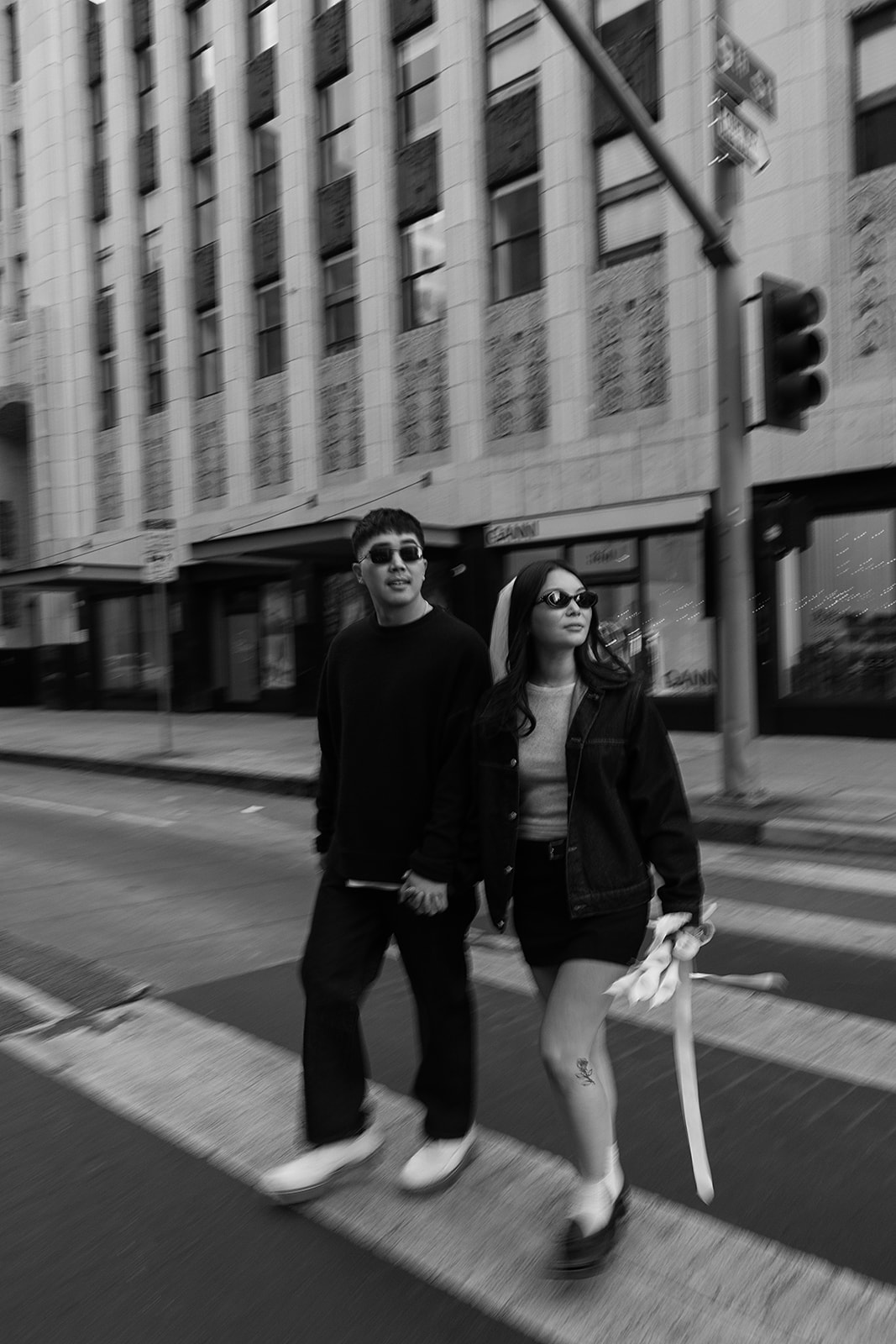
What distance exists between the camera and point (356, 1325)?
2.56 m

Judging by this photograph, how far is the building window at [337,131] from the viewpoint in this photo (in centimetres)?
2061

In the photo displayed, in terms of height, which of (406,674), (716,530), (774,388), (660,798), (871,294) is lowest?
(660,798)

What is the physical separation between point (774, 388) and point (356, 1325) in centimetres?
799

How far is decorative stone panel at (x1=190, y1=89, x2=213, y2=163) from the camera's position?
2381cm

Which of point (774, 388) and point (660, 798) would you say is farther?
point (774, 388)

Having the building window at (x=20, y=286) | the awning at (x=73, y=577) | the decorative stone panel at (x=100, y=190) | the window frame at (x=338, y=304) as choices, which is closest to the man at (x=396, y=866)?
the window frame at (x=338, y=304)

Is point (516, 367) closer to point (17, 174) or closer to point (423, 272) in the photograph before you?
point (423, 272)

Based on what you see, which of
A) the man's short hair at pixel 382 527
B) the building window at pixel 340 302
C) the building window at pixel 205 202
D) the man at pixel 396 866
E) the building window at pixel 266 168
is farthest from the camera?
the building window at pixel 205 202

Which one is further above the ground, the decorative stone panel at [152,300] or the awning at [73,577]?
the decorative stone panel at [152,300]

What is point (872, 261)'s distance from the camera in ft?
45.1

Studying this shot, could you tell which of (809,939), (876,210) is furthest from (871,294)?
(809,939)

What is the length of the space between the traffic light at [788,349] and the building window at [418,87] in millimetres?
11533

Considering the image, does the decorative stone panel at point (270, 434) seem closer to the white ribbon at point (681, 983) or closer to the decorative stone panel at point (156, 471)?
the decorative stone panel at point (156, 471)

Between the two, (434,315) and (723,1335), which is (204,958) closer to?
(723,1335)
